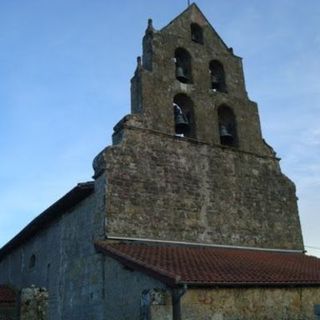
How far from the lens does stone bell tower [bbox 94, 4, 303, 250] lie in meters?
12.1

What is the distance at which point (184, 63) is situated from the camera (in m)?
15.6

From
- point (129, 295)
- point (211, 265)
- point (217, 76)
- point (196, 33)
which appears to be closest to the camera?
point (129, 295)

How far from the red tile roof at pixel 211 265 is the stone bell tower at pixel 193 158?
0.81m

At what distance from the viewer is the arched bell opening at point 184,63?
15.2 metres

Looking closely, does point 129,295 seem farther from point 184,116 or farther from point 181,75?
point 181,75

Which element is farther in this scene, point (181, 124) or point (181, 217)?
point (181, 124)

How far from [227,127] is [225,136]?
23.7 inches

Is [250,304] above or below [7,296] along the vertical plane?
below

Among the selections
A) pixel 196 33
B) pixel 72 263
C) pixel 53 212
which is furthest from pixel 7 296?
pixel 196 33

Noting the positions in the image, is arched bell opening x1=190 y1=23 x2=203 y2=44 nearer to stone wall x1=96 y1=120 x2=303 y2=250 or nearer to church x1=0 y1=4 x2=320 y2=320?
church x1=0 y1=4 x2=320 y2=320

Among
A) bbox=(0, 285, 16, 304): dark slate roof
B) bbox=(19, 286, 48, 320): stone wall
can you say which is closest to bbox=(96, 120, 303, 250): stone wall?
bbox=(19, 286, 48, 320): stone wall

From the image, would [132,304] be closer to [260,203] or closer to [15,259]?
[260,203]

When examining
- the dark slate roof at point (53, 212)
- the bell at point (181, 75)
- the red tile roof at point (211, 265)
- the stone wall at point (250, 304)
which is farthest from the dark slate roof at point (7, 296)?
the bell at point (181, 75)

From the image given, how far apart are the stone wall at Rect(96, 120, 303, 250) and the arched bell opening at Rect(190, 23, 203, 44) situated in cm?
459
